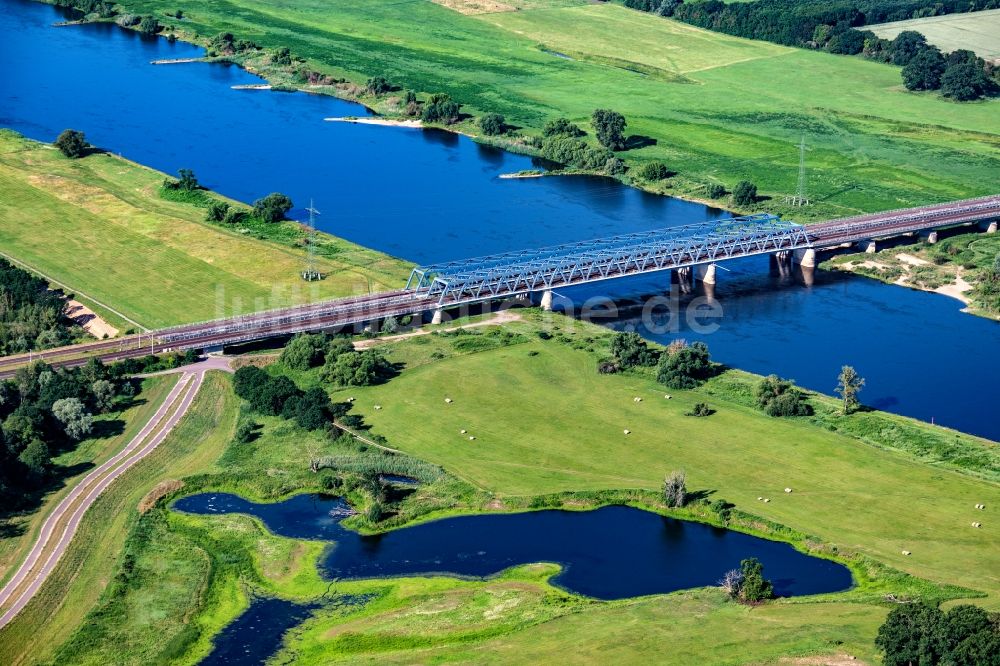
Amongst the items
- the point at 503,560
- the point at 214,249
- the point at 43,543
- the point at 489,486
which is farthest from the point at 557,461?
the point at 214,249

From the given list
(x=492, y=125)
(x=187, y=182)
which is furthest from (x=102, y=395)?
(x=492, y=125)

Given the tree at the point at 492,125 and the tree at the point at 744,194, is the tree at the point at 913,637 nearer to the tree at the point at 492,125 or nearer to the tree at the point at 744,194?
the tree at the point at 744,194

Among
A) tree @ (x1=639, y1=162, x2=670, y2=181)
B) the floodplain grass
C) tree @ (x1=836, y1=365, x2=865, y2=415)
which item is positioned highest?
tree @ (x1=639, y1=162, x2=670, y2=181)

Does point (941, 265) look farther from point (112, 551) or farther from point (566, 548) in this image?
point (112, 551)

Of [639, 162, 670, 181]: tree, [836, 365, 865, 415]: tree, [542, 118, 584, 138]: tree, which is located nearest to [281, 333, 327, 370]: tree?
[836, 365, 865, 415]: tree

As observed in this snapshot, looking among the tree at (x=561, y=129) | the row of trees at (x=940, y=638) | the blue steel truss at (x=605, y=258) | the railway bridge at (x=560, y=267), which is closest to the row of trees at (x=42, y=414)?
the railway bridge at (x=560, y=267)

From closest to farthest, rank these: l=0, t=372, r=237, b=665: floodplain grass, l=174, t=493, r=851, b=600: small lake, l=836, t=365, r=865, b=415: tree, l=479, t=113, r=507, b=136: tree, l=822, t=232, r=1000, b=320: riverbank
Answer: l=0, t=372, r=237, b=665: floodplain grass, l=174, t=493, r=851, b=600: small lake, l=836, t=365, r=865, b=415: tree, l=822, t=232, r=1000, b=320: riverbank, l=479, t=113, r=507, b=136: tree

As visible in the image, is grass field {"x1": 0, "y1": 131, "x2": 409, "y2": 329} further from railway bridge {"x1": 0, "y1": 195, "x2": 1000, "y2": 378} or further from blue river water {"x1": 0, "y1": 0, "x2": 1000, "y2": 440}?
blue river water {"x1": 0, "y1": 0, "x2": 1000, "y2": 440}
